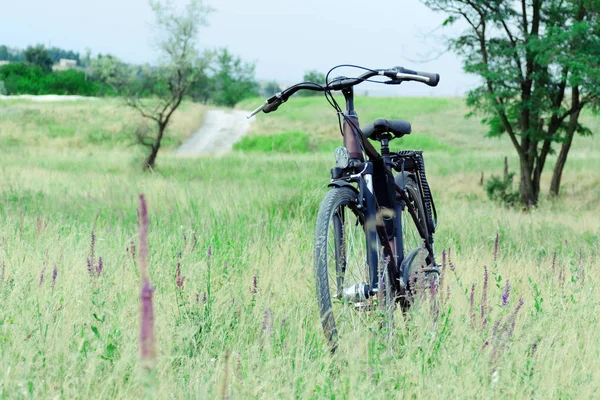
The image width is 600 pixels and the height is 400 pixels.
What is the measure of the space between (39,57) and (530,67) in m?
64.1

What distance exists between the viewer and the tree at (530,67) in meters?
19.5

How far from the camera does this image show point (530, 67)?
70.4 feet

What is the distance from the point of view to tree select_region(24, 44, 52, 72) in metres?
72.4

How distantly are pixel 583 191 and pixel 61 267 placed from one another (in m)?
24.4

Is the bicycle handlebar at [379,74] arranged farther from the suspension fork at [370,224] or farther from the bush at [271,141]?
the bush at [271,141]

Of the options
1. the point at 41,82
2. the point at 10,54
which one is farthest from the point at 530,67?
the point at 10,54

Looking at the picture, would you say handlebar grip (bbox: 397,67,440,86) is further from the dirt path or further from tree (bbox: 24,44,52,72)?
tree (bbox: 24,44,52,72)

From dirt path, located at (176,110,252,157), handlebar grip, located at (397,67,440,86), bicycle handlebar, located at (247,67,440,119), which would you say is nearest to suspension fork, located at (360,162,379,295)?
bicycle handlebar, located at (247,67,440,119)

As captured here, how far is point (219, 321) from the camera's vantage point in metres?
3.74

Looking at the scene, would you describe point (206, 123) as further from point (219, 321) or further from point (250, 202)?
point (219, 321)

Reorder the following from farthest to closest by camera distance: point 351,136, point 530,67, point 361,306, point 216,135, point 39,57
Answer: point 39,57, point 216,135, point 530,67, point 351,136, point 361,306

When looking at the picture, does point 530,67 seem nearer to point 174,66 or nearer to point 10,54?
point 174,66

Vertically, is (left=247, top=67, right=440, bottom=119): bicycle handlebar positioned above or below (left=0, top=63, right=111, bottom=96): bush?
below

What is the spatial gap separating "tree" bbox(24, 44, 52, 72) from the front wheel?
75.7 meters
